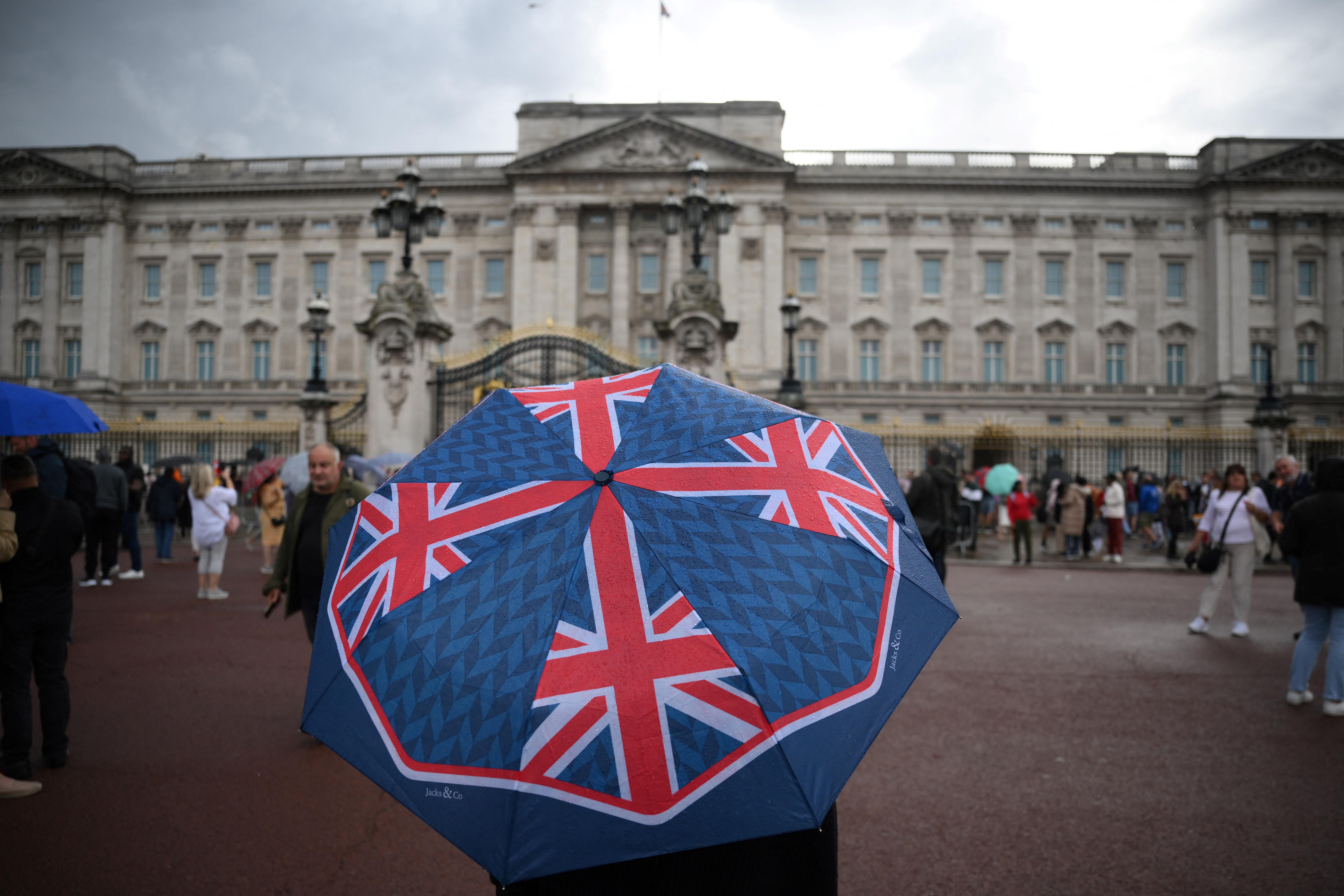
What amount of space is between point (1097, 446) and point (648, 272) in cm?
2270

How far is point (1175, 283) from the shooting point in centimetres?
4419

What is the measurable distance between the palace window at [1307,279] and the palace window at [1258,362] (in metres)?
3.59

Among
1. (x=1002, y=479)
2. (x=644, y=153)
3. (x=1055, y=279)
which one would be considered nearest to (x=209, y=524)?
(x=1002, y=479)

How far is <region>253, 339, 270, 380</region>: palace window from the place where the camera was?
4509 cm

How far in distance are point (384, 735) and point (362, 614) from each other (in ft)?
0.88

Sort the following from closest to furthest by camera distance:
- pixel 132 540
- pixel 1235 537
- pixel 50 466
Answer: pixel 50 466 < pixel 1235 537 < pixel 132 540

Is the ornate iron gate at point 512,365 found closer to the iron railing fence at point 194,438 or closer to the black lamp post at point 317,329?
the black lamp post at point 317,329

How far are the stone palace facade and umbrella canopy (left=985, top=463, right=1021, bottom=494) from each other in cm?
2174

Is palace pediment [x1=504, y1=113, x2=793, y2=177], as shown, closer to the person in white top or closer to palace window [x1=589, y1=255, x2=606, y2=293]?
palace window [x1=589, y1=255, x2=606, y2=293]

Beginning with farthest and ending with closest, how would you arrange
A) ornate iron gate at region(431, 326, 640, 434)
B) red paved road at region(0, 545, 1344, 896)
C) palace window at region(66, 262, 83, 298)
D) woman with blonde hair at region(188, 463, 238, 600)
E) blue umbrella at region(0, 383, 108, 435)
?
palace window at region(66, 262, 83, 298), ornate iron gate at region(431, 326, 640, 434), woman with blonde hair at region(188, 463, 238, 600), blue umbrella at region(0, 383, 108, 435), red paved road at region(0, 545, 1344, 896)

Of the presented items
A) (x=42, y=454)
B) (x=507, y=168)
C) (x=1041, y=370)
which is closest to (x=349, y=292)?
(x=507, y=168)

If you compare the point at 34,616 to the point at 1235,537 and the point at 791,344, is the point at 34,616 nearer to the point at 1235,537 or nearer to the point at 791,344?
the point at 1235,537

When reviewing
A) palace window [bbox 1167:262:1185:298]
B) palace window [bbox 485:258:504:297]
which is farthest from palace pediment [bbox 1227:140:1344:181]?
palace window [bbox 485:258:504:297]

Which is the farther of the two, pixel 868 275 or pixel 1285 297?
pixel 868 275
